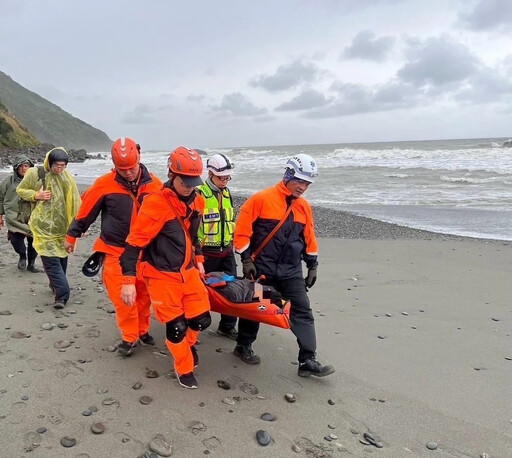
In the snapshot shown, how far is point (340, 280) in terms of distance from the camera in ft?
25.1

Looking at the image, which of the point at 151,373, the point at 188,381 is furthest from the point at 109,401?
the point at 188,381

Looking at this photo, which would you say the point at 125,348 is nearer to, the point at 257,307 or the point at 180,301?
the point at 180,301

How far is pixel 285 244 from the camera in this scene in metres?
4.40

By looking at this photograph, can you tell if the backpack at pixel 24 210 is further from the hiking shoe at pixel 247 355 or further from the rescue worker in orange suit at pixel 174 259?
the hiking shoe at pixel 247 355

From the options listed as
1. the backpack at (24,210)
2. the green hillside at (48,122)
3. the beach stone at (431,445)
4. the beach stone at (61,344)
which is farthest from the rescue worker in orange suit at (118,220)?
the green hillside at (48,122)

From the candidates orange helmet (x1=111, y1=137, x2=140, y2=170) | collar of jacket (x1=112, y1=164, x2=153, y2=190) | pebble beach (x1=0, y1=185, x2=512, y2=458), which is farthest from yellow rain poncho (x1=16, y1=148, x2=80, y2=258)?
orange helmet (x1=111, y1=137, x2=140, y2=170)

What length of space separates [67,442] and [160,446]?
600mm

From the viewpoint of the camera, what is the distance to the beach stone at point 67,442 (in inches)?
120

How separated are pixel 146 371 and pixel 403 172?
29337mm

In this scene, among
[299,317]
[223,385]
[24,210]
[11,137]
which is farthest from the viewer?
[11,137]

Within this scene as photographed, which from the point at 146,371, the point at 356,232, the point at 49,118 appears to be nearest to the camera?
the point at 146,371

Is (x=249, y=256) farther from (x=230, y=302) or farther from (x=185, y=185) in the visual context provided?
(x=185, y=185)

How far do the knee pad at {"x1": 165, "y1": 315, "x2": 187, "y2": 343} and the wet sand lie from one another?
435mm

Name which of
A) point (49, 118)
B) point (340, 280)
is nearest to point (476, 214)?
point (340, 280)
